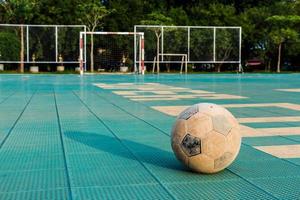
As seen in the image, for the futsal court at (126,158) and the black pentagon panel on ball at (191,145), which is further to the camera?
the black pentagon panel on ball at (191,145)

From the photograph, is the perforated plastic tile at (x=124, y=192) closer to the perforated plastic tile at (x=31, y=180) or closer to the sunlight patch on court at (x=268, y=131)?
the perforated plastic tile at (x=31, y=180)

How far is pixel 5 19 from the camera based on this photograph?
131 ft

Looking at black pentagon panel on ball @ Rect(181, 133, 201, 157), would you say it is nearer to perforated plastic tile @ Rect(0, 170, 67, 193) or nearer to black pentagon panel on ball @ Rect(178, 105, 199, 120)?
black pentagon panel on ball @ Rect(178, 105, 199, 120)

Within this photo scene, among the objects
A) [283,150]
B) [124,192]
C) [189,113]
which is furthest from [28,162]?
[283,150]

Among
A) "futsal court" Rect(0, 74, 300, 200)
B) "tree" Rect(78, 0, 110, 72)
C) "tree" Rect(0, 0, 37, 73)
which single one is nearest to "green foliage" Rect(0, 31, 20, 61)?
"tree" Rect(0, 0, 37, 73)

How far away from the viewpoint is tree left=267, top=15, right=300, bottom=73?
3788 centimetres

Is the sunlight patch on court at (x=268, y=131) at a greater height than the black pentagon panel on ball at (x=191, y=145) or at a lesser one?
lesser

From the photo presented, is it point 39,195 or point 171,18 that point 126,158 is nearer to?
point 39,195

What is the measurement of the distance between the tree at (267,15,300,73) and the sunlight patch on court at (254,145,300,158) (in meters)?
32.9

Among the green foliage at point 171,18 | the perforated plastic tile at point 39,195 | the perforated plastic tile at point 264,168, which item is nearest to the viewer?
the perforated plastic tile at point 39,195

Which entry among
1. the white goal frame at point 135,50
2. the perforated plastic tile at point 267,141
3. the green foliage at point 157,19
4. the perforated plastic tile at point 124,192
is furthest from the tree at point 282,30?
the perforated plastic tile at point 124,192

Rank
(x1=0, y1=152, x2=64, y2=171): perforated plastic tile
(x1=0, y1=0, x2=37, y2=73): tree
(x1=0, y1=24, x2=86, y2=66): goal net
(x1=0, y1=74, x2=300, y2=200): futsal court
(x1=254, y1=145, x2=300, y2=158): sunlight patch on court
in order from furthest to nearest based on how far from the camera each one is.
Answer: (x1=0, y1=0, x2=37, y2=73): tree < (x1=0, y1=24, x2=86, y2=66): goal net < (x1=254, y1=145, x2=300, y2=158): sunlight patch on court < (x1=0, y1=152, x2=64, y2=171): perforated plastic tile < (x1=0, y1=74, x2=300, y2=200): futsal court

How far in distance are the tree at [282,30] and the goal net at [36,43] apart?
14.7 m

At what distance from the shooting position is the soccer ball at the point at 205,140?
187 inches
